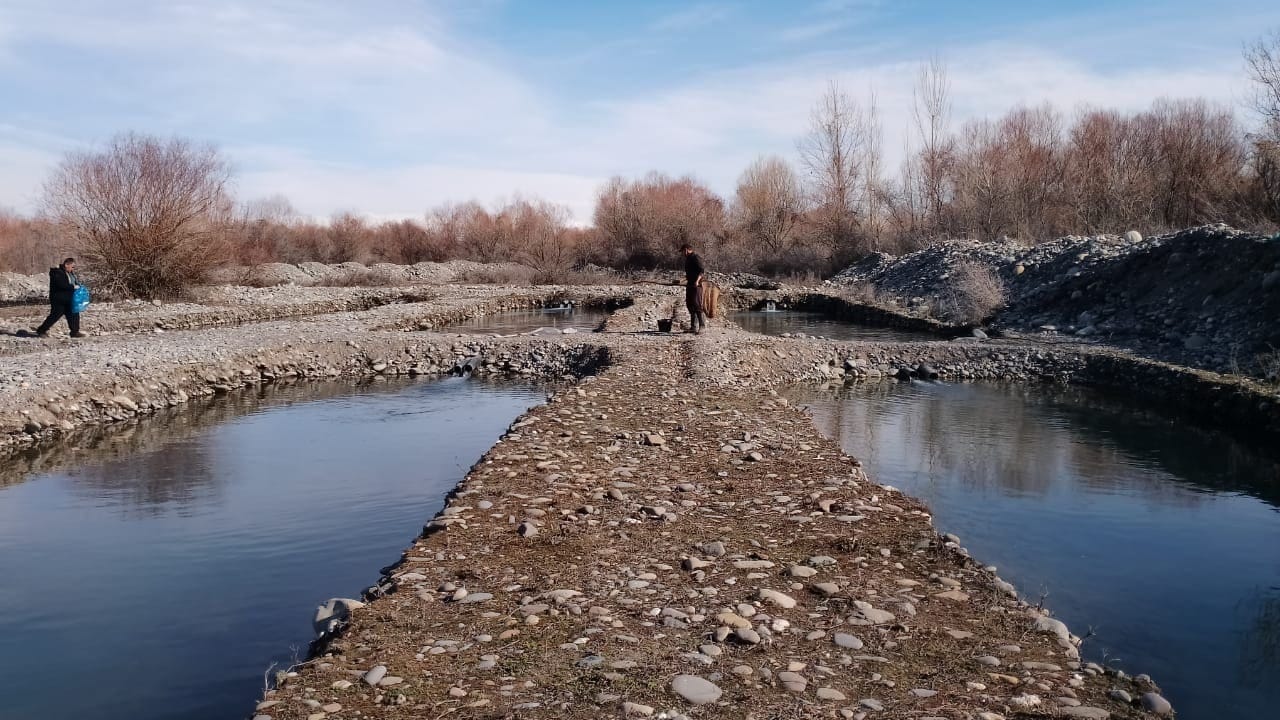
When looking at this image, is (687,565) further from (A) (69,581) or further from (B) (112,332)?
(B) (112,332)

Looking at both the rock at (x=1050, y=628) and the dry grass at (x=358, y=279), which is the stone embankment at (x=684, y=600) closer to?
the rock at (x=1050, y=628)

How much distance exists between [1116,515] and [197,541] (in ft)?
31.3

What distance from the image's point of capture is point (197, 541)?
8766 mm

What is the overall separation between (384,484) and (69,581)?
3608 mm

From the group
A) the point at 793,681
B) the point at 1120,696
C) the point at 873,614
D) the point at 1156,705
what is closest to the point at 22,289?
the point at 873,614

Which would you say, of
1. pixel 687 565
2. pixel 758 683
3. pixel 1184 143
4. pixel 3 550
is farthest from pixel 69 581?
pixel 1184 143

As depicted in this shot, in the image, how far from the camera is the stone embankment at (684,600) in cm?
451

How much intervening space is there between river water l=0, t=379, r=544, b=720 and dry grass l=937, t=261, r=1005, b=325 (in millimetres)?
16461

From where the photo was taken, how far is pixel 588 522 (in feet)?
23.9

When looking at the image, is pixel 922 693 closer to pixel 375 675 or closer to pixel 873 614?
pixel 873 614

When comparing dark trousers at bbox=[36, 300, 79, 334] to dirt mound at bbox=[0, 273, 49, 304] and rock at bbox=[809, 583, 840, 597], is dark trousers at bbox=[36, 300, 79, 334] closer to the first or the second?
dirt mound at bbox=[0, 273, 49, 304]

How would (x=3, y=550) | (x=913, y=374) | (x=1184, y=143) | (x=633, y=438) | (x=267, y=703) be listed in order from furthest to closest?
(x=1184, y=143) < (x=913, y=374) < (x=633, y=438) < (x=3, y=550) < (x=267, y=703)

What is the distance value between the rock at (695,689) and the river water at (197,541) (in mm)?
2693

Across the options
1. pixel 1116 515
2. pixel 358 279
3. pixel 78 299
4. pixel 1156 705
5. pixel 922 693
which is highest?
pixel 358 279
